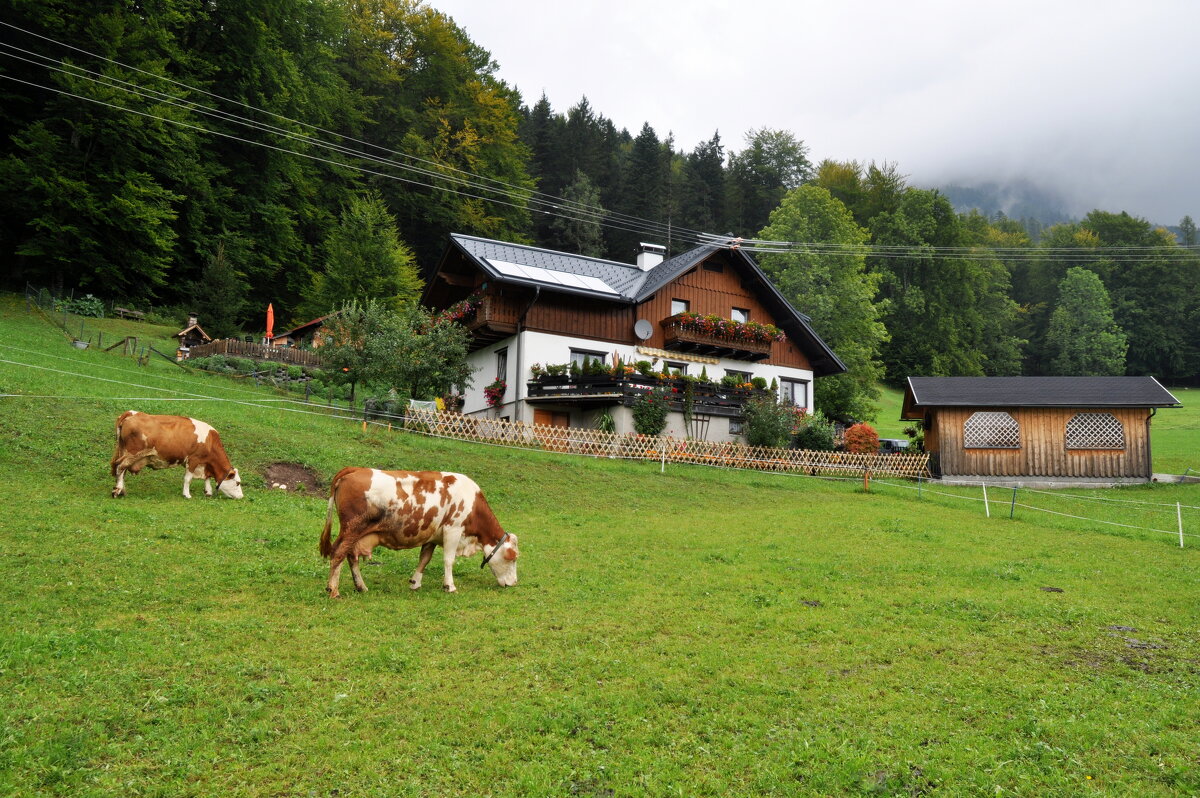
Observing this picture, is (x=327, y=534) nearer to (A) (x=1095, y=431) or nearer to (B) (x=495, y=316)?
Answer: (B) (x=495, y=316)

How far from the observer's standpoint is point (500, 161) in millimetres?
65500

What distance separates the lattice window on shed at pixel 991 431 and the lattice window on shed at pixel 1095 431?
2.34 meters

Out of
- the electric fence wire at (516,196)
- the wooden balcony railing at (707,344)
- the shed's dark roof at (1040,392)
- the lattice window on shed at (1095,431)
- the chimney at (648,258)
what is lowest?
the lattice window on shed at (1095,431)

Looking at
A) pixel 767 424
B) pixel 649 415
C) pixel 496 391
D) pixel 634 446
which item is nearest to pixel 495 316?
pixel 496 391

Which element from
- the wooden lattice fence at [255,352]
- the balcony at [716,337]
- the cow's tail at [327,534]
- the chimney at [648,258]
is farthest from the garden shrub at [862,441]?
the cow's tail at [327,534]

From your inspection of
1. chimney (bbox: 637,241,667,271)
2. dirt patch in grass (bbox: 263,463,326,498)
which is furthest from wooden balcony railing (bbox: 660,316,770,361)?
dirt patch in grass (bbox: 263,463,326,498)

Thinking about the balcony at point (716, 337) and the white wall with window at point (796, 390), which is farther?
the white wall with window at point (796, 390)

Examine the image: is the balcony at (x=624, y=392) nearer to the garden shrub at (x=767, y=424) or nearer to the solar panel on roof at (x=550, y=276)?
the garden shrub at (x=767, y=424)

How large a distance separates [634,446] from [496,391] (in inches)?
332

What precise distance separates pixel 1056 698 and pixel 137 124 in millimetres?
48381

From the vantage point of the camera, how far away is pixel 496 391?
3434cm

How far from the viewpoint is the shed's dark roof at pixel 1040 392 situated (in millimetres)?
33344

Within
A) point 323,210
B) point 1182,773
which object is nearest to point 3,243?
point 323,210

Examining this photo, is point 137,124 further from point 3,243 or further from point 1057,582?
point 1057,582
